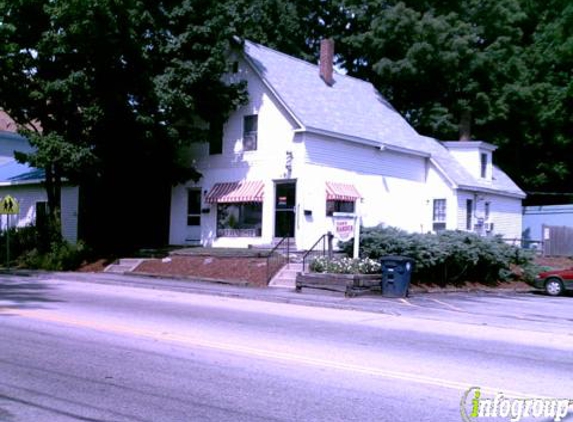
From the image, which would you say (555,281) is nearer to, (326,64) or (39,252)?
(326,64)

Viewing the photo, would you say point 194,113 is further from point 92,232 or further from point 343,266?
point 343,266

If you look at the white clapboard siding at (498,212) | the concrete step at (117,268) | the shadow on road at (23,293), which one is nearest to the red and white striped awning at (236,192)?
the concrete step at (117,268)

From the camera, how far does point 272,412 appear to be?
22.0 feet

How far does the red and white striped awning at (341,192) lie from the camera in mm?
26789

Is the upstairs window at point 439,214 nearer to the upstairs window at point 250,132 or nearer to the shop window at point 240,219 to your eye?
the shop window at point 240,219

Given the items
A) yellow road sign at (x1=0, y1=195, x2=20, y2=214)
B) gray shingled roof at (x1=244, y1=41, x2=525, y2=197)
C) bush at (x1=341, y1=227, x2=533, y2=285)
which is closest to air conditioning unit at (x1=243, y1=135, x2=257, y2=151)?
gray shingled roof at (x1=244, y1=41, x2=525, y2=197)

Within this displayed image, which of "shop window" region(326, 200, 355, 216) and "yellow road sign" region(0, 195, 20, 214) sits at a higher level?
"shop window" region(326, 200, 355, 216)

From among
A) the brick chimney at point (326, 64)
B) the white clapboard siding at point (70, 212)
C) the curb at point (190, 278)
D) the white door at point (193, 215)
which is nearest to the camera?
the curb at point (190, 278)

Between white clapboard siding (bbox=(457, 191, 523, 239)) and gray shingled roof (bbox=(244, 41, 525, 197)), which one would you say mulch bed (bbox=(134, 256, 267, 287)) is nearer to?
gray shingled roof (bbox=(244, 41, 525, 197))

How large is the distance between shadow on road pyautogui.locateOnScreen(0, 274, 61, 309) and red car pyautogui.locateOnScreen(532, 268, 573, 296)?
1732 cm

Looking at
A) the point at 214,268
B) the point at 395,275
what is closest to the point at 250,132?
the point at 214,268

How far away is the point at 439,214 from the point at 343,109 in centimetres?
703

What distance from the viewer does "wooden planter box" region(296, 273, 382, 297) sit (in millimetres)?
19188

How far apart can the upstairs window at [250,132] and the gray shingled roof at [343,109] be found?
5.95 feet
